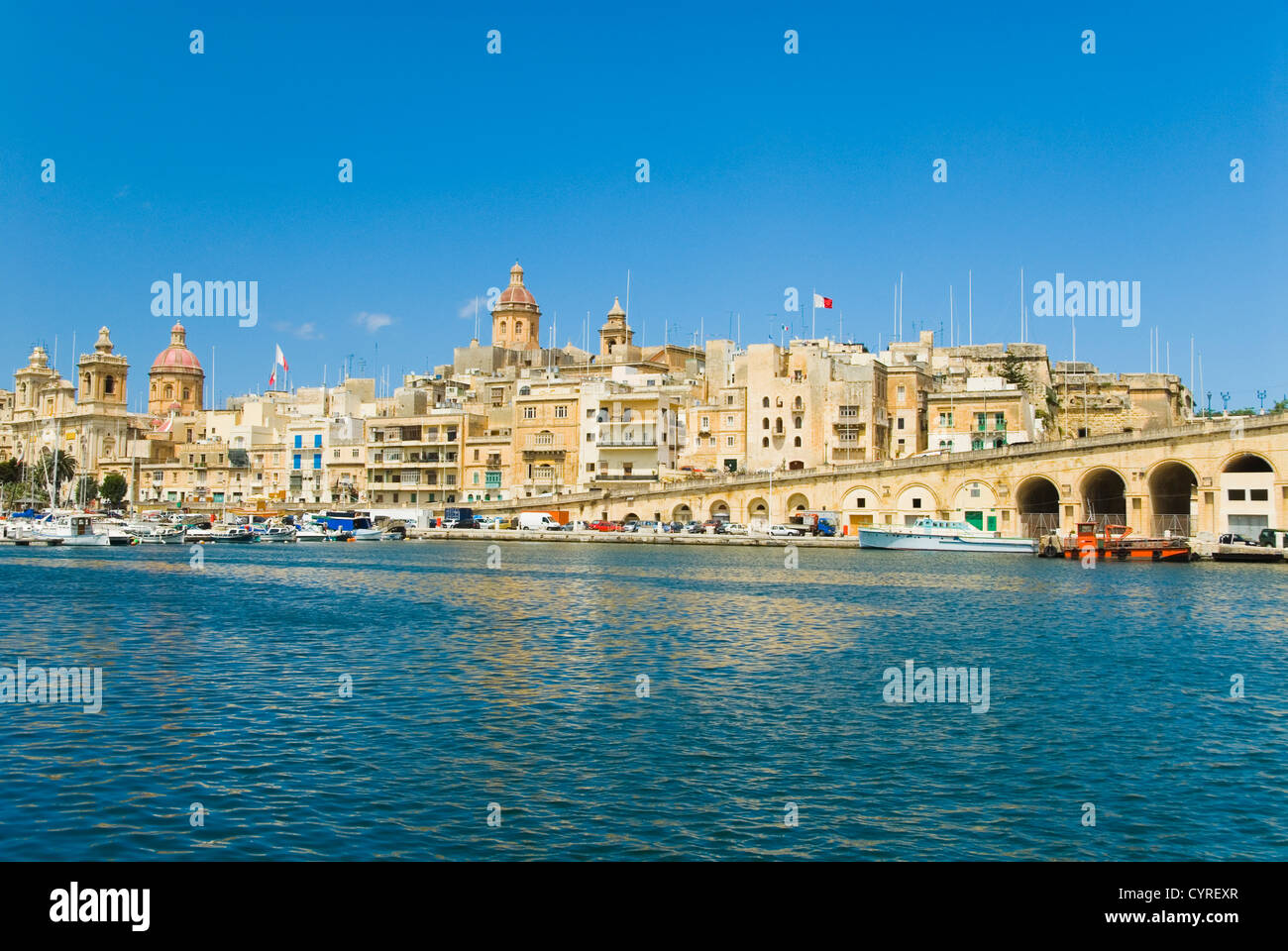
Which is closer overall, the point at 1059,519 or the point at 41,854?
the point at 41,854

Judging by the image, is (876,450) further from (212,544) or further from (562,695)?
(562,695)

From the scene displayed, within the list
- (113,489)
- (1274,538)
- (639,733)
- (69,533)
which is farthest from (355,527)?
(639,733)

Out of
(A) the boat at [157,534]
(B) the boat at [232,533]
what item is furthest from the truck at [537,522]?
(A) the boat at [157,534]

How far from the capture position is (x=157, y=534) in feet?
261

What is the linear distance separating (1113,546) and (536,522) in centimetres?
3806

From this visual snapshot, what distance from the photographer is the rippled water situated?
12688 millimetres

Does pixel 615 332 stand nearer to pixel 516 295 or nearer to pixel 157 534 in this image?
pixel 516 295

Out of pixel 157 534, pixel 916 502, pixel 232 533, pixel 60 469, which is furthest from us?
pixel 60 469

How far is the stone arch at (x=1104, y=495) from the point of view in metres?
71.9

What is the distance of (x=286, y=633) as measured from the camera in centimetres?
2920

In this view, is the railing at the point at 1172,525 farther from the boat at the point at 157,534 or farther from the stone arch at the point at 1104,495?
the boat at the point at 157,534

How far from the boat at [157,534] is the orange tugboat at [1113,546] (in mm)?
55840

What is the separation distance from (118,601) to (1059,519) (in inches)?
2203
